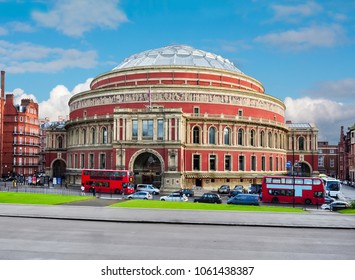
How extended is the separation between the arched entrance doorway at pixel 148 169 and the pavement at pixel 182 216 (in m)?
27.2

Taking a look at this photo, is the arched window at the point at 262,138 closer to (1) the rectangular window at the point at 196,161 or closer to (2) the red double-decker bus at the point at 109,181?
(1) the rectangular window at the point at 196,161

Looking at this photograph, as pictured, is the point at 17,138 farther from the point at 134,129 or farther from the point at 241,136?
the point at 241,136

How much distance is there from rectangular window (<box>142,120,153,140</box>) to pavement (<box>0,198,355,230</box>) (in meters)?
25.5

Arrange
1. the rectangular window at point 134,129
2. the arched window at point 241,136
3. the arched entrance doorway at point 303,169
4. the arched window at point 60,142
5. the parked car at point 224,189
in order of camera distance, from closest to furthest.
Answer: the parked car at point 224,189, the rectangular window at point 134,129, the arched window at point 241,136, the arched window at point 60,142, the arched entrance doorway at point 303,169

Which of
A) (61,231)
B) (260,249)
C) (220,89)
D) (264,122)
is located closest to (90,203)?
(61,231)

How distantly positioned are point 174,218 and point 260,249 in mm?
9559

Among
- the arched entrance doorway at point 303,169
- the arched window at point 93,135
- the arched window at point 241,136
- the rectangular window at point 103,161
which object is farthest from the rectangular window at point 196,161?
the arched entrance doorway at point 303,169

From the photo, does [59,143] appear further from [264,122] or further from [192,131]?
[264,122]

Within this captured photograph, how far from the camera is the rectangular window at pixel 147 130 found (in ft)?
188

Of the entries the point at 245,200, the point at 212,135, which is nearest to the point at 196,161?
the point at 212,135

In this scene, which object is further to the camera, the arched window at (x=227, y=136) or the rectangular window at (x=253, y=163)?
the rectangular window at (x=253, y=163)

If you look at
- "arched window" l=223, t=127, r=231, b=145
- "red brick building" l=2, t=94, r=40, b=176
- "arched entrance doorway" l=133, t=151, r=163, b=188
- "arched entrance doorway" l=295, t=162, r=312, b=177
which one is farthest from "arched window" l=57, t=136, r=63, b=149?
"arched entrance doorway" l=295, t=162, r=312, b=177

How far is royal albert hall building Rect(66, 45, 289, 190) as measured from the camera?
57.1m
